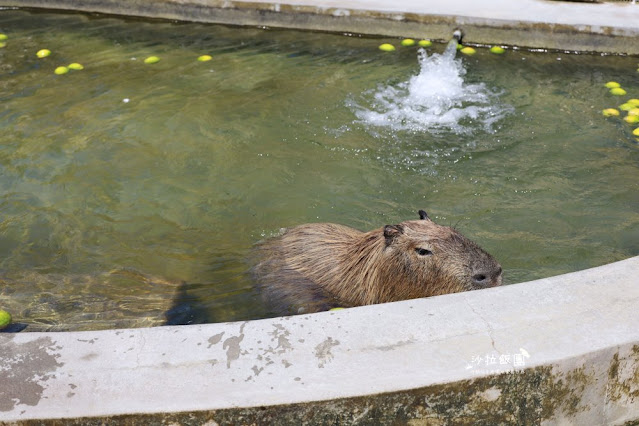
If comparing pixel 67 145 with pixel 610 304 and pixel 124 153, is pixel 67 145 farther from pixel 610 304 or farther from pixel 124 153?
pixel 610 304

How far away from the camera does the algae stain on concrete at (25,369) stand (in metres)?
2.62

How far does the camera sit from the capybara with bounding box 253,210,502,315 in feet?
12.7

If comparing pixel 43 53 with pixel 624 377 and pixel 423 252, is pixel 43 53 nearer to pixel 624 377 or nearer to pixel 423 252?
pixel 423 252

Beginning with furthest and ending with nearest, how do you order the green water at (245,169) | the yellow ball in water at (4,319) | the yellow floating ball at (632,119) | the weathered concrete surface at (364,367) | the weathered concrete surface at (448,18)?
the weathered concrete surface at (448,18) < the yellow floating ball at (632,119) < the green water at (245,169) < the yellow ball in water at (4,319) < the weathered concrete surface at (364,367)

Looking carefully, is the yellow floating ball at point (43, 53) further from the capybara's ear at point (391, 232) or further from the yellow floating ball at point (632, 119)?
the yellow floating ball at point (632, 119)

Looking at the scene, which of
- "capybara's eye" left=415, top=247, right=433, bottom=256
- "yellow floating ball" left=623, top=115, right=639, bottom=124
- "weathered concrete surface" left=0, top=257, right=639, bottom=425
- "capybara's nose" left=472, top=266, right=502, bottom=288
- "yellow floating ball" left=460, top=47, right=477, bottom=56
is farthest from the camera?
"yellow floating ball" left=460, top=47, right=477, bottom=56

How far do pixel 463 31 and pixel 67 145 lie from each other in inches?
183

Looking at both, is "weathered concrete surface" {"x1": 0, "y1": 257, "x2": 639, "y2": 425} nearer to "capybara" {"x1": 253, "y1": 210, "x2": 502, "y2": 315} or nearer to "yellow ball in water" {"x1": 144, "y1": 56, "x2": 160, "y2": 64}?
"capybara" {"x1": 253, "y1": 210, "x2": 502, "y2": 315}

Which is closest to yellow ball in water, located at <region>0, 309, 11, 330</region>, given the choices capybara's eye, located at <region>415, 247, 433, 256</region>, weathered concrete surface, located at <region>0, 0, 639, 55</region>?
capybara's eye, located at <region>415, 247, 433, 256</region>

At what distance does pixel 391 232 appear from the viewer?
402 centimetres

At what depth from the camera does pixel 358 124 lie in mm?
6676

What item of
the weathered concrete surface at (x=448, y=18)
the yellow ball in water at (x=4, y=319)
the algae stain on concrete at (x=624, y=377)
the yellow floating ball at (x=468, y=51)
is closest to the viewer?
the algae stain on concrete at (x=624, y=377)

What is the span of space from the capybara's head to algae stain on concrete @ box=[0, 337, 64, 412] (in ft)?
6.38

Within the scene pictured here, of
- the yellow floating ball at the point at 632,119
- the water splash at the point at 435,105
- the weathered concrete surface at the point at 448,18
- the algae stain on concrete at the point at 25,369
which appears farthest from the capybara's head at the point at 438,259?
the weathered concrete surface at the point at 448,18
